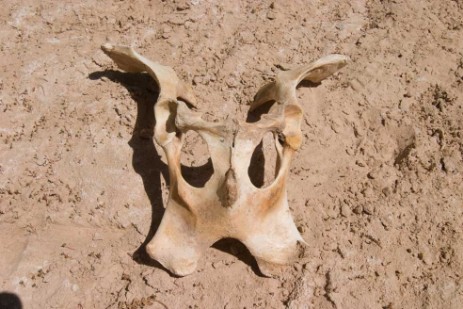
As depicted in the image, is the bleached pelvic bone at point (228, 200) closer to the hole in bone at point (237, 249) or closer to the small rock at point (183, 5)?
the hole in bone at point (237, 249)

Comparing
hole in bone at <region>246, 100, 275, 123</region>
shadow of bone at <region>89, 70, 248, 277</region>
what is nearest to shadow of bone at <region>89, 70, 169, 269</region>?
shadow of bone at <region>89, 70, 248, 277</region>

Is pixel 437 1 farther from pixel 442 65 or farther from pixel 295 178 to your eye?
pixel 295 178

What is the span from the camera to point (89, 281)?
10.6 feet

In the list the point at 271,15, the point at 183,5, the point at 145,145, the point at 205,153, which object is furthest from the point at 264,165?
the point at 183,5

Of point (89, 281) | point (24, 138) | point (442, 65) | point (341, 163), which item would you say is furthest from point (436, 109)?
point (24, 138)

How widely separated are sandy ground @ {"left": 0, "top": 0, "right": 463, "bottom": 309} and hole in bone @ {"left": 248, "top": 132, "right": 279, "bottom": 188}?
0.60 ft

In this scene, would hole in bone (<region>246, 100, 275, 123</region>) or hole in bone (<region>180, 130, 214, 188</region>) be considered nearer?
hole in bone (<region>180, 130, 214, 188</region>)

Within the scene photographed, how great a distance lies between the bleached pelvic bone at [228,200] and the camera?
3004mm

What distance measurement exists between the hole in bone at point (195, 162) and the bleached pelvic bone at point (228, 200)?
0.33 metres

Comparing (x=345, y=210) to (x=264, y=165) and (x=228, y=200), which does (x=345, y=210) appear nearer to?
(x=264, y=165)

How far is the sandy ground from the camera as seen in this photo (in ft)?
10.4

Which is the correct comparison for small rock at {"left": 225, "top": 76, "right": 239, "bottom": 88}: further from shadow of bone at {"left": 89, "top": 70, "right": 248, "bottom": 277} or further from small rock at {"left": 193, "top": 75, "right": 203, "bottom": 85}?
shadow of bone at {"left": 89, "top": 70, "right": 248, "bottom": 277}

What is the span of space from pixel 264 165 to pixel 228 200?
2.55 feet

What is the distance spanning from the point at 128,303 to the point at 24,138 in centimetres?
156
